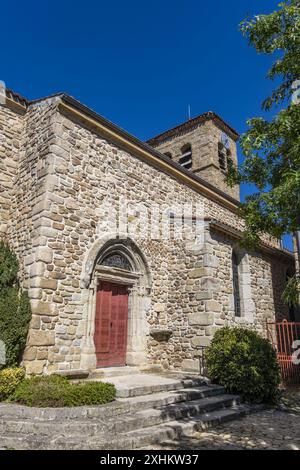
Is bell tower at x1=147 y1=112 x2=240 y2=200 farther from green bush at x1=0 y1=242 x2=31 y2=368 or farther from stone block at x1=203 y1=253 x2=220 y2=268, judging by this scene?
green bush at x1=0 y1=242 x2=31 y2=368

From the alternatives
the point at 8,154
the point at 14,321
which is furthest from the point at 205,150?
the point at 14,321

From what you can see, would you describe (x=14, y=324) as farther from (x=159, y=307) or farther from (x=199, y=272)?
(x=199, y=272)

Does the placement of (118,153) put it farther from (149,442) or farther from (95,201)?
(149,442)

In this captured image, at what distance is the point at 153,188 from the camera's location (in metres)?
10.3

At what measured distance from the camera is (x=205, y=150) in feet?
56.2

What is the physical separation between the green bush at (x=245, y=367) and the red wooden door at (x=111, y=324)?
223cm

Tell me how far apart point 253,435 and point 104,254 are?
4.98m

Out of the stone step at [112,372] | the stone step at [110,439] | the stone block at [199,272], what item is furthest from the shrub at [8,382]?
the stone block at [199,272]

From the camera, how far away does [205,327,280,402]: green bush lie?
7207 mm

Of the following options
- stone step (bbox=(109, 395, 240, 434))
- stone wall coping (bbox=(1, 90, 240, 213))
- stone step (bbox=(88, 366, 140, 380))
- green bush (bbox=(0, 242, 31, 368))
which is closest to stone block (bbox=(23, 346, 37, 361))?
green bush (bbox=(0, 242, 31, 368))

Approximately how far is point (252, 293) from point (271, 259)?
95.5 inches

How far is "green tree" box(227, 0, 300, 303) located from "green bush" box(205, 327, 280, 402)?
2.34 meters

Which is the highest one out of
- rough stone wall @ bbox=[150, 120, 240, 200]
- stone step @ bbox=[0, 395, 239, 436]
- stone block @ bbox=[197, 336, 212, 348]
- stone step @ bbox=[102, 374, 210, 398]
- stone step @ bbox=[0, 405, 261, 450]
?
rough stone wall @ bbox=[150, 120, 240, 200]
